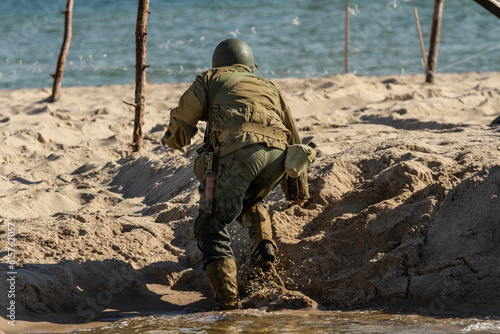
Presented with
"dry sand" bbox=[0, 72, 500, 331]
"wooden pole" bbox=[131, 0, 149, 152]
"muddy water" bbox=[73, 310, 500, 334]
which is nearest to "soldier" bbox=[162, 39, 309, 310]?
"muddy water" bbox=[73, 310, 500, 334]

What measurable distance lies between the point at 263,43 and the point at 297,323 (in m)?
15.4

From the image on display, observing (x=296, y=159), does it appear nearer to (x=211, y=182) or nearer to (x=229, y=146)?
(x=229, y=146)

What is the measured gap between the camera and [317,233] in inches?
186

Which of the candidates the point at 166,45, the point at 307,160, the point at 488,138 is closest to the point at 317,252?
the point at 307,160

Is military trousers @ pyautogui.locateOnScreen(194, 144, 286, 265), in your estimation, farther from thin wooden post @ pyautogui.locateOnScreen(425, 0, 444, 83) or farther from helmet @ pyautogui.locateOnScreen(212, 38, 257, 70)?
thin wooden post @ pyautogui.locateOnScreen(425, 0, 444, 83)

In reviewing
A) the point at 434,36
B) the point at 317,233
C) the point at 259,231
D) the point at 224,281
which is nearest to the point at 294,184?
the point at 259,231

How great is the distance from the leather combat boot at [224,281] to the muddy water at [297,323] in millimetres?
75

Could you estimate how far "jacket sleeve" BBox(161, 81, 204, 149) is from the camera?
403 centimetres

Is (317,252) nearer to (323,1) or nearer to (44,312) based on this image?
(44,312)

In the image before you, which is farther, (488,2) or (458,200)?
(488,2)

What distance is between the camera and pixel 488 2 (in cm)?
547

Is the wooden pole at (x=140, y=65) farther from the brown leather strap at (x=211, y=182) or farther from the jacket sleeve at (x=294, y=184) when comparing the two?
the brown leather strap at (x=211, y=182)

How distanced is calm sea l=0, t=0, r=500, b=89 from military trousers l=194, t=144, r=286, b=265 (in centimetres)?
1003

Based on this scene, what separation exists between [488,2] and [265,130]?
273 centimetres
